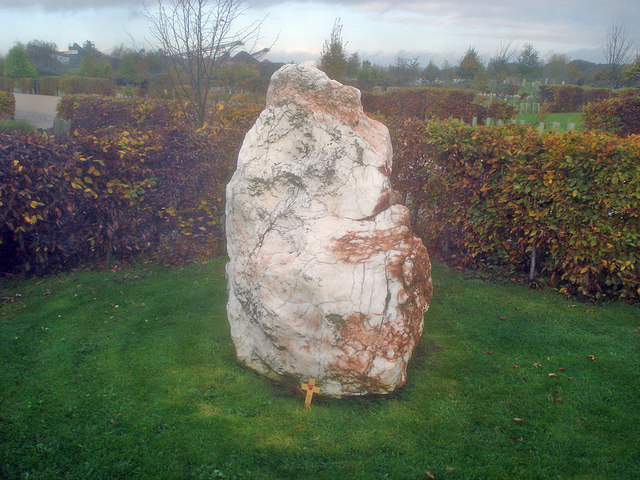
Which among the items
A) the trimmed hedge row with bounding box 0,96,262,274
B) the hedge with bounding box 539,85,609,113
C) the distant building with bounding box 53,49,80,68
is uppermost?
the distant building with bounding box 53,49,80,68

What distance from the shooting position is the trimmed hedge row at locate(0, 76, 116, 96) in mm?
33200

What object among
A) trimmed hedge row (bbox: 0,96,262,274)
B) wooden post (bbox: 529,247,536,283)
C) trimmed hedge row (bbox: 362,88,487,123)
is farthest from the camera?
trimmed hedge row (bbox: 362,88,487,123)

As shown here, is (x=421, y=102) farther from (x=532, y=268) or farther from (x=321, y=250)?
(x=321, y=250)

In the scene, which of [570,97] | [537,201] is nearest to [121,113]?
[537,201]

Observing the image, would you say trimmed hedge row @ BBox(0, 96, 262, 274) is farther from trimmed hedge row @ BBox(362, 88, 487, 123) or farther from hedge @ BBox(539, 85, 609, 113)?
hedge @ BBox(539, 85, 609, 113)

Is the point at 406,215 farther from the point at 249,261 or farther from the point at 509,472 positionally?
the point at 509,472

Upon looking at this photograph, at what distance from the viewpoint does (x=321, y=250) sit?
14.7ft

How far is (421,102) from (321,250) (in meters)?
20.4

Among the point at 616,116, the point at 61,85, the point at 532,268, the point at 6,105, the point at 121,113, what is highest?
the point at 61,85

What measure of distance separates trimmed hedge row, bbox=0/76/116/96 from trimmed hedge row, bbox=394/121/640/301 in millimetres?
29819

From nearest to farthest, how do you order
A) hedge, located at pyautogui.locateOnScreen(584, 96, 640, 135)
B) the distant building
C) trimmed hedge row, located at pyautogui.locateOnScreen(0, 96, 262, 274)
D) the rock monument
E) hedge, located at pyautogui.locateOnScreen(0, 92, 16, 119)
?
1. the rock monument
2. trimmed hedge row, located at pyautogui.locateOnScreen(0, 96, 262, 274)
3. hedge, located at pyautogui.locateOnScreen(584, 96, 640, 135)
4. hedge, located at pyautogui.locateOnScreen(0, 92, 16, 119)
5. the distant building

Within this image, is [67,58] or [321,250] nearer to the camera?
[321,250]

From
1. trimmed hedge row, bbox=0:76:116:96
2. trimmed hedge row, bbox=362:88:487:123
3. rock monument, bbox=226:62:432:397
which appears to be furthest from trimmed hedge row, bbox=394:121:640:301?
trimmed hedge row, bbox=0:76:116:96

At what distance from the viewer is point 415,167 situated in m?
8.92
